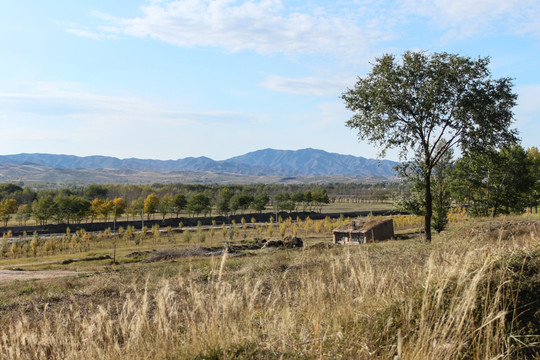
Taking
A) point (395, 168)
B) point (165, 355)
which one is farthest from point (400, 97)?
point (165, 355)

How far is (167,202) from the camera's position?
9331 centimetres

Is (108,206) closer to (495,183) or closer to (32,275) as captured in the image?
(32,275)

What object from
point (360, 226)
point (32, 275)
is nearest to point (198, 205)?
point (360, 226)

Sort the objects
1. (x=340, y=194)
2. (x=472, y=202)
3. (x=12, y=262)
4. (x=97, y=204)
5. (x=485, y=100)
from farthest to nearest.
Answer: (x=340, y=194)
(x=97, y=204)
(x=472, y=202)
(x=12, y=262)
(x=485, y=100)

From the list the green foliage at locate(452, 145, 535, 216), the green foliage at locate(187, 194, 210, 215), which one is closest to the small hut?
the green foliage at locate(452, 145, 535, 216)

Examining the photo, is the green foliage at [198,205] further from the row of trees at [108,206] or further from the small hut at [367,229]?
the small hut at [367,229]

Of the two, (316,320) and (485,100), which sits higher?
(485,100)

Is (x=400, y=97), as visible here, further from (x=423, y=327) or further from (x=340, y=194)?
(x=340, y=194)

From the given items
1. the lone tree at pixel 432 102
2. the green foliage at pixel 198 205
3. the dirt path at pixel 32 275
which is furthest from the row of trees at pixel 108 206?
the lone tree at pixel 432 102

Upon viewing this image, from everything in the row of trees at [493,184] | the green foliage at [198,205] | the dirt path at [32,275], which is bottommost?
the dirt path at [32,275]

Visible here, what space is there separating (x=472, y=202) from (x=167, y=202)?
6395 centimetres

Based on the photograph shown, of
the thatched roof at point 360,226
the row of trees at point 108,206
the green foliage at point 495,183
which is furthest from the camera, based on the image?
the row of trees at point 108,206

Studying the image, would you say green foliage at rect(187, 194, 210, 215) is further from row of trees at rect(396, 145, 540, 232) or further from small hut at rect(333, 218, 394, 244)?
row of trees at rect(396, 145, 540, 232)

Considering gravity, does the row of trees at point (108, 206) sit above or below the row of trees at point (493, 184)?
below
